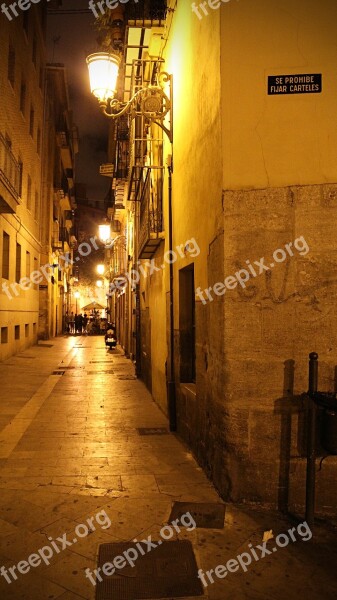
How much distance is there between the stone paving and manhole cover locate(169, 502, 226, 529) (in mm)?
84

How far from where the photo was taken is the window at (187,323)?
7526 millimetres

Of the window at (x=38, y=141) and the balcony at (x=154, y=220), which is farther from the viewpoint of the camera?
the window at (x=38, y=141)

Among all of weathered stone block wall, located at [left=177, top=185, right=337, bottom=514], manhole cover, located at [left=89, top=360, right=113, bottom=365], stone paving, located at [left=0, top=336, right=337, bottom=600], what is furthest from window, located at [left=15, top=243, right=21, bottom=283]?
weathered stone block wall, located at [left=177, top=185, right=337, bottom=514]

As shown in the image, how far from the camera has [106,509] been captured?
473 cm

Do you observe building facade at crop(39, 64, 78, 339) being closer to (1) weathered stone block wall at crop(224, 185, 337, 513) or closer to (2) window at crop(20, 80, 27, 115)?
(2) window at crop(20, 80, 27, 115)

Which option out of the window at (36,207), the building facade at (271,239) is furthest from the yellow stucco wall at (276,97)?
the window at (36,207)

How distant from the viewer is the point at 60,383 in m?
13.2

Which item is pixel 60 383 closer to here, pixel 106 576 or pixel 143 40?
pixel 143 40

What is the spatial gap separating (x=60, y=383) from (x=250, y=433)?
9250 millimetres

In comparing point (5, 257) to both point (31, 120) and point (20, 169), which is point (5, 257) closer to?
point (20, 169)

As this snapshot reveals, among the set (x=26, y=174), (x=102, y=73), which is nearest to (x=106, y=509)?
(x=102, y=73)

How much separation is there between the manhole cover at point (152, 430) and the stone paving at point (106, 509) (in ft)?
0.42

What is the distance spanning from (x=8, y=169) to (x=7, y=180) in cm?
79

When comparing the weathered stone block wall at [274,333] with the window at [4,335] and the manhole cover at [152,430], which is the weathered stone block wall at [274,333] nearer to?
the manhole cover at [152,430]
